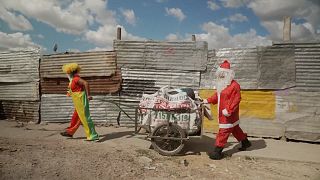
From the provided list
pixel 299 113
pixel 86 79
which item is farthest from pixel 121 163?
pixel 299 113

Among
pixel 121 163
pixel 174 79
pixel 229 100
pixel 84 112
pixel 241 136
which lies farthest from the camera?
pixel 174 79

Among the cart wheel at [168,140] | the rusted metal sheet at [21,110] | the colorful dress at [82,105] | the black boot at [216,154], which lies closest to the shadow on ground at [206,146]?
the cart wheel at [168,140]

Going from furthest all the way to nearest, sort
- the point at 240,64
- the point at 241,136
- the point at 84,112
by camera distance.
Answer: the point at 240,64, the point at 84,112, the point at 241,136

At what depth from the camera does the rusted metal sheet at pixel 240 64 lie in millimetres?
9227

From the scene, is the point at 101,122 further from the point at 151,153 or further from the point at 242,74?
the point at 242,74

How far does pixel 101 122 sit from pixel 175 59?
2979 millimetres

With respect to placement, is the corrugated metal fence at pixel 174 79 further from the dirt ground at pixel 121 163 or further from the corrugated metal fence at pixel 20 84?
the dirt ground at pixel 121 163

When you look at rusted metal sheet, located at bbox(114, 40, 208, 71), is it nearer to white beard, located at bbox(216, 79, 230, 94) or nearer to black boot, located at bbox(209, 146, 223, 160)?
white beard, located at bbox(216, 79, 230, 94)

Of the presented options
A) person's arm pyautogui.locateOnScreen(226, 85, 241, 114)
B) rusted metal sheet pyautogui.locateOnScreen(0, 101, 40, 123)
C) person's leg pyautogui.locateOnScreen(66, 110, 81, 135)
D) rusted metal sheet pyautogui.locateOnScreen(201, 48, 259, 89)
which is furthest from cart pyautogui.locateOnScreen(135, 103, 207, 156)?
rusted metal sheet pyautogui.locateOnScreen(0, 101, 40, 123)

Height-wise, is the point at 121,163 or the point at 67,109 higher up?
the point at 67,109

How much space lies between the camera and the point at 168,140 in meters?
6.98

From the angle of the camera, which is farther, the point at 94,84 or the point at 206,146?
the point at 94,84

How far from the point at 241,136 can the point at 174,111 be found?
1717mm

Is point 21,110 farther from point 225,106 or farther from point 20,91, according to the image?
point 225,106
